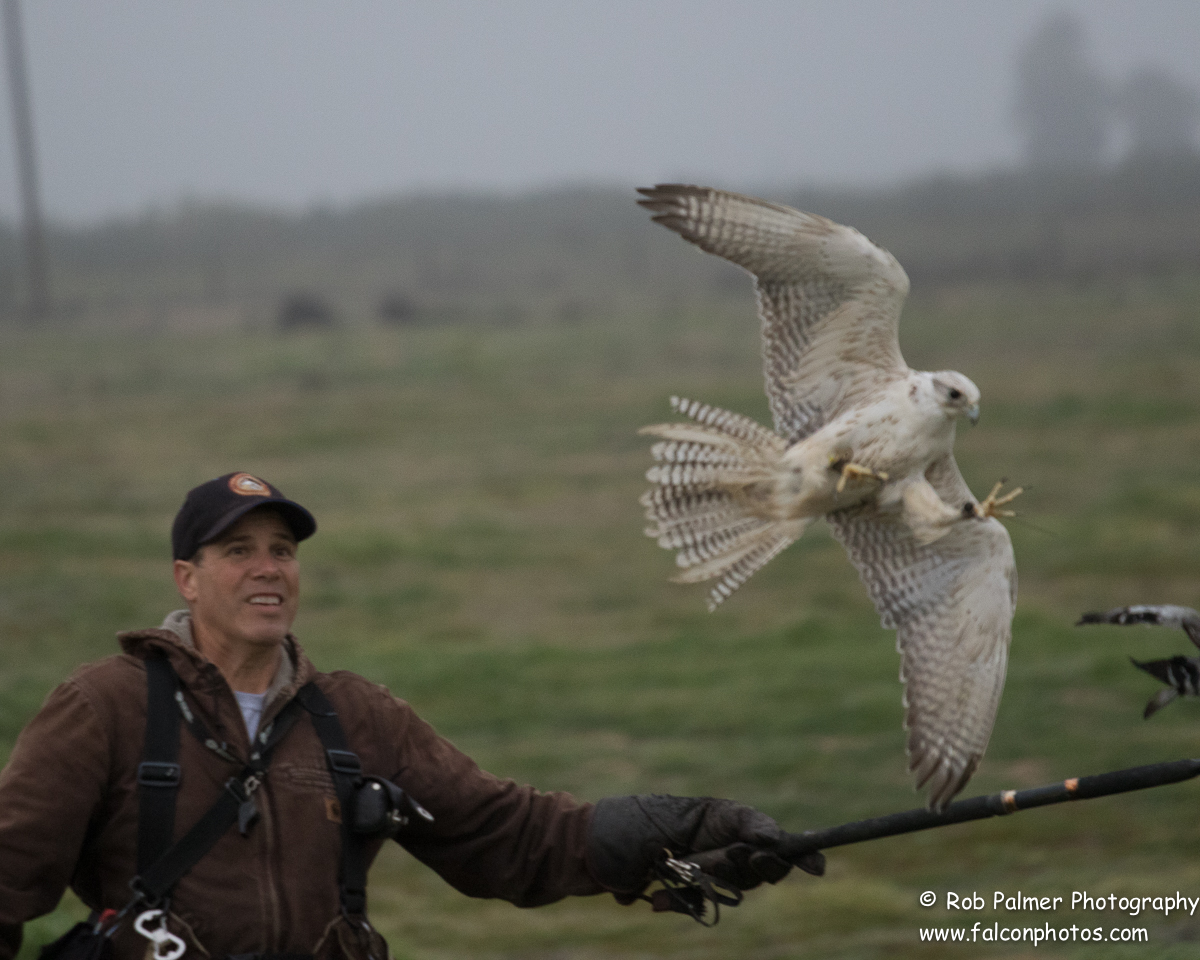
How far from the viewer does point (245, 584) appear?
123 inches

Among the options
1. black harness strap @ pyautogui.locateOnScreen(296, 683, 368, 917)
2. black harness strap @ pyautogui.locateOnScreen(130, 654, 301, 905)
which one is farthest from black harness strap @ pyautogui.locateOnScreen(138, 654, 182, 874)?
black harness strap @ pyautogui.locateOnScreen(296, 683, 368, 917)

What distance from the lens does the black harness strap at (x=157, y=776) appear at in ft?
9.52

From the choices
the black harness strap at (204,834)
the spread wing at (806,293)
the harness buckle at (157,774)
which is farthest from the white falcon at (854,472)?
the harness buckle at (157,774)

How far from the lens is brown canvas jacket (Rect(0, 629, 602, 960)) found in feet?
9.33

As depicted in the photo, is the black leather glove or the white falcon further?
the white falcon

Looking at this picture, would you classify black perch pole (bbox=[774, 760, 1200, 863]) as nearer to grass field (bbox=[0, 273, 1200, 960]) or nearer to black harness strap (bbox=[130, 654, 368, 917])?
black harness strap (bbox=[130, 654, 368, 917])

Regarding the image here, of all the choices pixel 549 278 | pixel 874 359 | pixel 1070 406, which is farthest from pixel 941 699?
pixel 549 278

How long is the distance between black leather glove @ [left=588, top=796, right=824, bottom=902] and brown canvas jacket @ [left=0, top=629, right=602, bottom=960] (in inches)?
19.9

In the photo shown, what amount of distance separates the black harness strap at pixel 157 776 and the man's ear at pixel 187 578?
236 millimetres

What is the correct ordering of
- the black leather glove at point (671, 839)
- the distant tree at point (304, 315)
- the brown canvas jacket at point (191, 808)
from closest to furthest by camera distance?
the brown canvas jacket at point (191, 808)
the black leather glove at point (671, 839)
the distant tree at point (304, 315)

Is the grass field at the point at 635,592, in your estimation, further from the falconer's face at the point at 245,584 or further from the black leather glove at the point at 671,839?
the falconer's face at the point at 245,584

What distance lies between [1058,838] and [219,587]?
204 inches

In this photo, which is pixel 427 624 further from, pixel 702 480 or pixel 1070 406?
pixel 1070 406

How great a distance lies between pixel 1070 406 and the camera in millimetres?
18109
